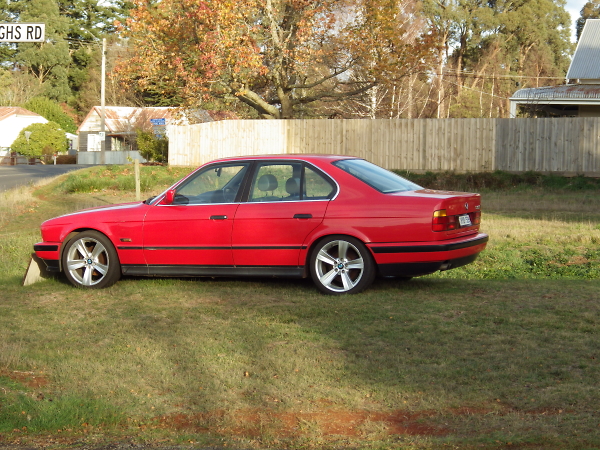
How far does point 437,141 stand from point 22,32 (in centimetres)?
1607

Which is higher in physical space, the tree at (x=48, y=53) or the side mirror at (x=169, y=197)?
the tree at (x=48, y=53)

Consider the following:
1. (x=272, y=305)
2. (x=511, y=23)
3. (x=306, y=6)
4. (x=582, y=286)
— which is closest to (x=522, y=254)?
(x=582, y=286)

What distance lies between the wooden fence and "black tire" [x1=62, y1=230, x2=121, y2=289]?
18.1 metres

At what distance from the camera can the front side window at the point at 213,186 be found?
28.6ft

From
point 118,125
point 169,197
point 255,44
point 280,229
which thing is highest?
point 255,44

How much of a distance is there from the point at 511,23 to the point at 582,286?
169 feet

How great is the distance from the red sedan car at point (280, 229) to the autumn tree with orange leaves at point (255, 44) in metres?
16.9

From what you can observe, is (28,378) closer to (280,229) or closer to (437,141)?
(280,229)

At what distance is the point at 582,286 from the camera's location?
28.6ft

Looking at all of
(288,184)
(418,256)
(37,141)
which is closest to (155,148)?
(288,184)

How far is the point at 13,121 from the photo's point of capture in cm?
6925

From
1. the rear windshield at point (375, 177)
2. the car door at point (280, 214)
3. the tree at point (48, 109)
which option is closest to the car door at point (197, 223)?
the car door at point (280, 214)

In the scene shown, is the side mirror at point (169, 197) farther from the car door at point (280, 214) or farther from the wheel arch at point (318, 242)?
the wheel arch at point (318, 242)

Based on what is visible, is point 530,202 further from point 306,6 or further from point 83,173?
point 83,173
